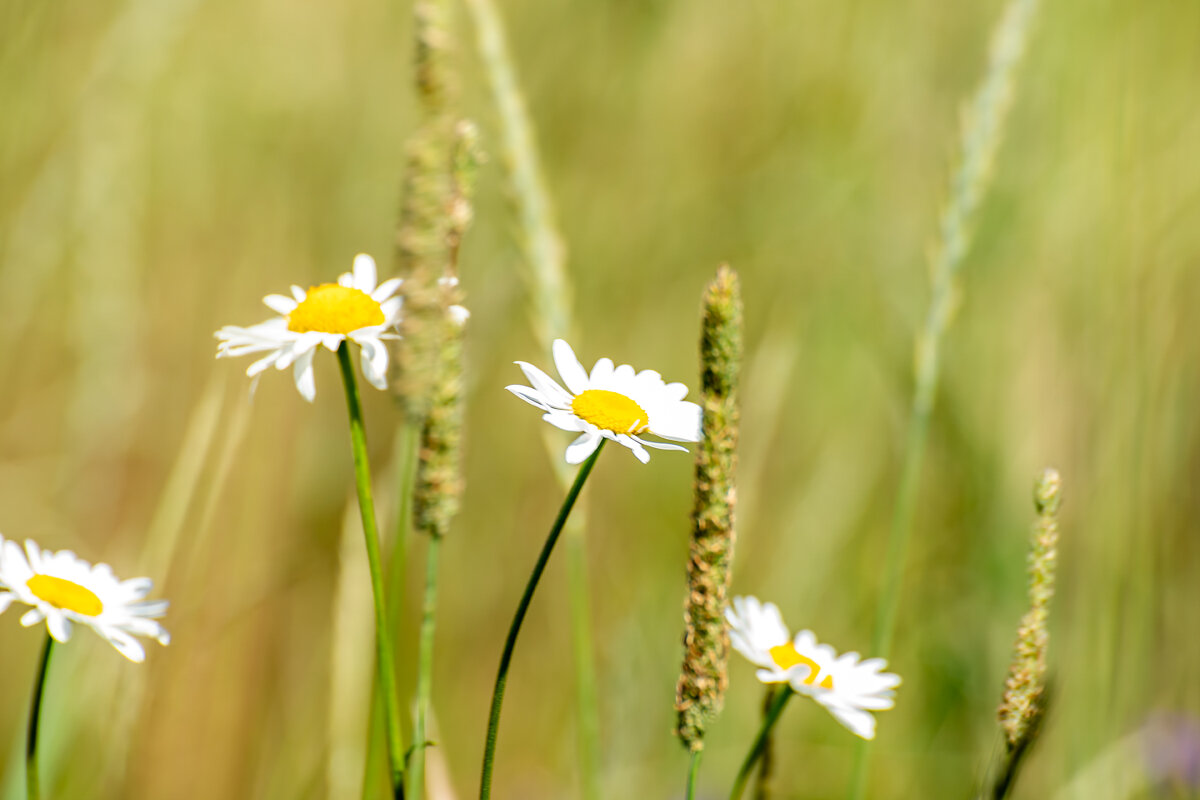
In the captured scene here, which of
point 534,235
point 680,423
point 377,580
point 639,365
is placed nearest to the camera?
point 377,580

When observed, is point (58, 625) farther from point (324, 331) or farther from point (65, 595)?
point (324, 331)

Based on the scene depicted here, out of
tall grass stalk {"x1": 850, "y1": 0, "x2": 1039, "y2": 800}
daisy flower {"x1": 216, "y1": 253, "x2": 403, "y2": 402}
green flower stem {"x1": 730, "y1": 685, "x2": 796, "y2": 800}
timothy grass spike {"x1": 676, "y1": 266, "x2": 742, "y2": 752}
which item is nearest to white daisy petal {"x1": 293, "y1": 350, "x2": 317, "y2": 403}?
daisy flower {"x1": 216, "y1": 253, "x2": 403, "y2": 402}

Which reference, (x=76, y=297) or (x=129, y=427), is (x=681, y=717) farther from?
(x=76, y=297)

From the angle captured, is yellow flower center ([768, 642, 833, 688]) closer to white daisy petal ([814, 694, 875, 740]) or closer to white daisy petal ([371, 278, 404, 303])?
white daisy petal ([814, 694, 875, 740])

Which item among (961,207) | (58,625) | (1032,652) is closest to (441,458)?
(58,625)

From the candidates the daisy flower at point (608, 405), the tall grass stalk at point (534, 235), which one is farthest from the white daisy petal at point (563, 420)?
the tall grass stalk at point (534, 235)

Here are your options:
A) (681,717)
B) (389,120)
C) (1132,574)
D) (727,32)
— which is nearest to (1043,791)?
(1132,574)
